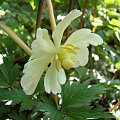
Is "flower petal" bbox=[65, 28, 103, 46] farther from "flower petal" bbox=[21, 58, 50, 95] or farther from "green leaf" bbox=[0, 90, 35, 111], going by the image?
"green leaf" bbox=[0, 90, 35, 111]

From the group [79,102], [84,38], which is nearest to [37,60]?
[84,38]

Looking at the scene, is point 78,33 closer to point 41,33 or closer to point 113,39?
point 41,33

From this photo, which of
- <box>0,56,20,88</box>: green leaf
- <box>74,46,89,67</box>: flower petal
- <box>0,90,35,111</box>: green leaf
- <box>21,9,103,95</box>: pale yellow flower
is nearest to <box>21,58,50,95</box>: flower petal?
<box>21,9,103,95</box>: pale yellow flower

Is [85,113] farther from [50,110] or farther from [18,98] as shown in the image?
[18,98]

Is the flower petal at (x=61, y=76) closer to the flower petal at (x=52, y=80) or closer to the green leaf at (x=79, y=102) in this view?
the flower petal at (x=52, y=80)

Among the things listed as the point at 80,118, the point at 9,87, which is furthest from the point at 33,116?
the point at 80,118
